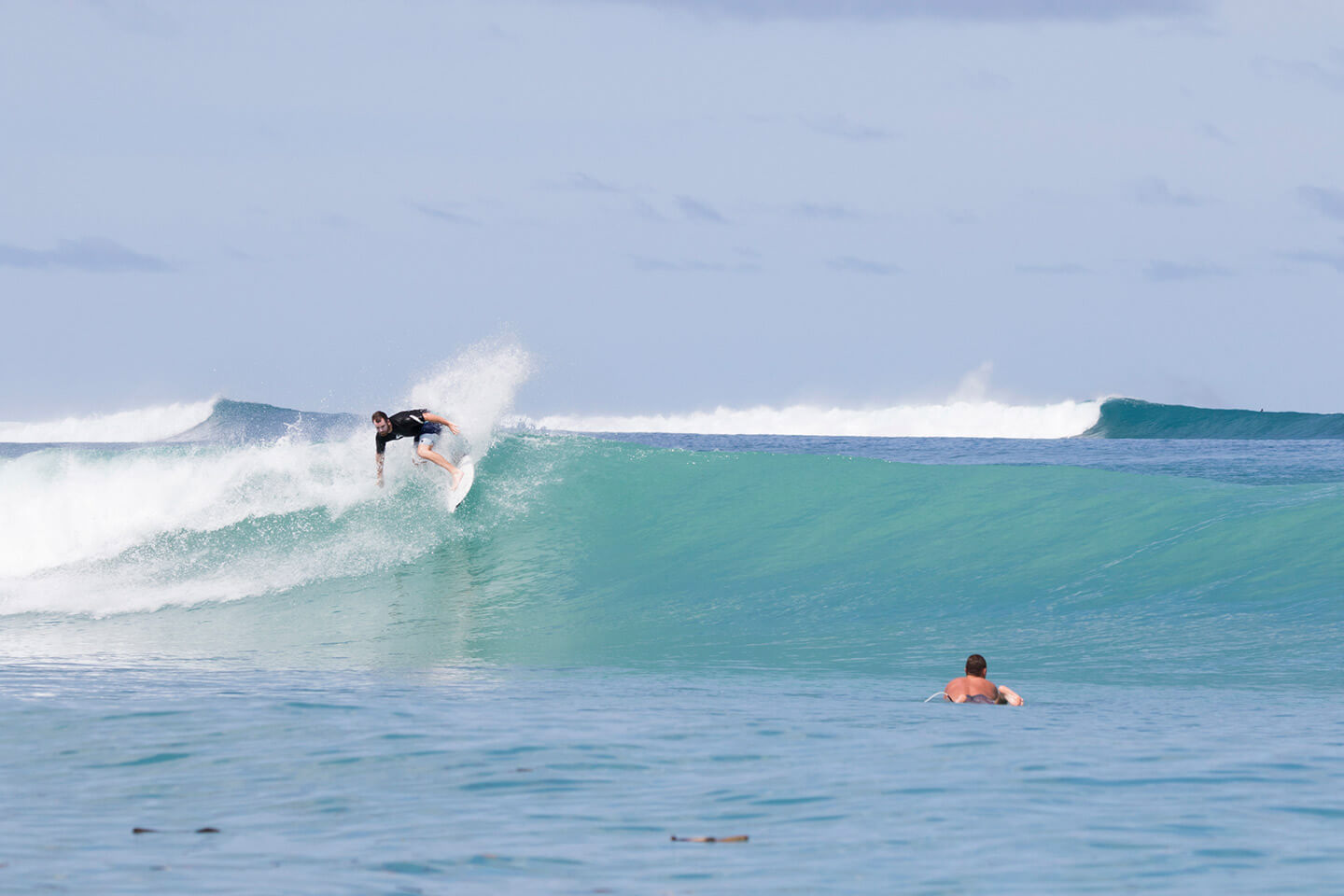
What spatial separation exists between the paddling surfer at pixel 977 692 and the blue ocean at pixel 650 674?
21 cm

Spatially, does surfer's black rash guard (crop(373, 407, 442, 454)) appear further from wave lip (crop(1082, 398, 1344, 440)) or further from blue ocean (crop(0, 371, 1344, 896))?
wave lip (crop(1082, 398, 1344, 440))

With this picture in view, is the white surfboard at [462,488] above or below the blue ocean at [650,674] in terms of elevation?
above

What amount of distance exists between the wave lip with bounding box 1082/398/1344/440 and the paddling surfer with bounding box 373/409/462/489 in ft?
122

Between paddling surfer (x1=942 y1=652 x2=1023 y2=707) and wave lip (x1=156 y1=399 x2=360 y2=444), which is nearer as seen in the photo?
paddling surfer (x1=942 y1=652 x2=1023 y2=707)

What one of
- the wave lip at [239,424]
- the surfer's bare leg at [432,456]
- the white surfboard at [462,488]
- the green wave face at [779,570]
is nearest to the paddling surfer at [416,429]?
the surfer's bare leg at [432,456]

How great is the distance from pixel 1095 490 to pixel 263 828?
1250cm

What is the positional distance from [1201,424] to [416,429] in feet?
131

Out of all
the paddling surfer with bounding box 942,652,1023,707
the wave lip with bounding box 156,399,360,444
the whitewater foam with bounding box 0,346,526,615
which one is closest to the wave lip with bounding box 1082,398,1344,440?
the wave lip with bounding box 156,399,360,444

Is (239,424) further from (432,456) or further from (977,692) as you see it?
(977,692)

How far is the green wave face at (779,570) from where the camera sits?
31.5ft

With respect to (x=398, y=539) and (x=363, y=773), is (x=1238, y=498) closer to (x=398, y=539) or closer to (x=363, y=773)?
(x=398, y=539)

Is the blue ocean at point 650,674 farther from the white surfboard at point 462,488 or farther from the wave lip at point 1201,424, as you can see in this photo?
the wave lip at point 1201,424

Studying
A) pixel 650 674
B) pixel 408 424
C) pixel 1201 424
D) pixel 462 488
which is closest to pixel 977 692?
pixel 650 674

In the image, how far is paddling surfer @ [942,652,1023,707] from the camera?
712cm
